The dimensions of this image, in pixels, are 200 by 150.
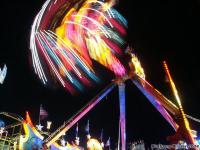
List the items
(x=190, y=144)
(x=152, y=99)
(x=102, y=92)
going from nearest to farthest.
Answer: (x=190, y=144), (x=152, y=99), (x=102, y=92)

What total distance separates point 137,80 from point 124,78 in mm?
1596

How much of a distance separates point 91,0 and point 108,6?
1.53 meters

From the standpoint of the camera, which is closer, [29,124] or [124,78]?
[124,78]

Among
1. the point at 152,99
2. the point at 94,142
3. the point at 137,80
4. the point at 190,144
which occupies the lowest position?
the point at 190,144

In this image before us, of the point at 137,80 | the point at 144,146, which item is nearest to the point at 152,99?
the point at 137,80

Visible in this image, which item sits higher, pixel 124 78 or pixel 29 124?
pixel 124 78

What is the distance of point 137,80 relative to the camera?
101ft

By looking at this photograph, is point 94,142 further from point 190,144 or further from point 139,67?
point 190,144

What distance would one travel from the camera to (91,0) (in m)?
21.9

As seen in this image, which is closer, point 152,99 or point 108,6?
point 108,6

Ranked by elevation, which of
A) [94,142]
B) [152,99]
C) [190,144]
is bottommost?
[190,144]

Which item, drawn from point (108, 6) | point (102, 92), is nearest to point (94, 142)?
point (102, 92)

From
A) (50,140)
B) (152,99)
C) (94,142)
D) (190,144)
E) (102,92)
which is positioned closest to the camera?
(190,144)

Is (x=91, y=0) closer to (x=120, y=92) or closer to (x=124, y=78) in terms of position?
(x=124, y=78)
